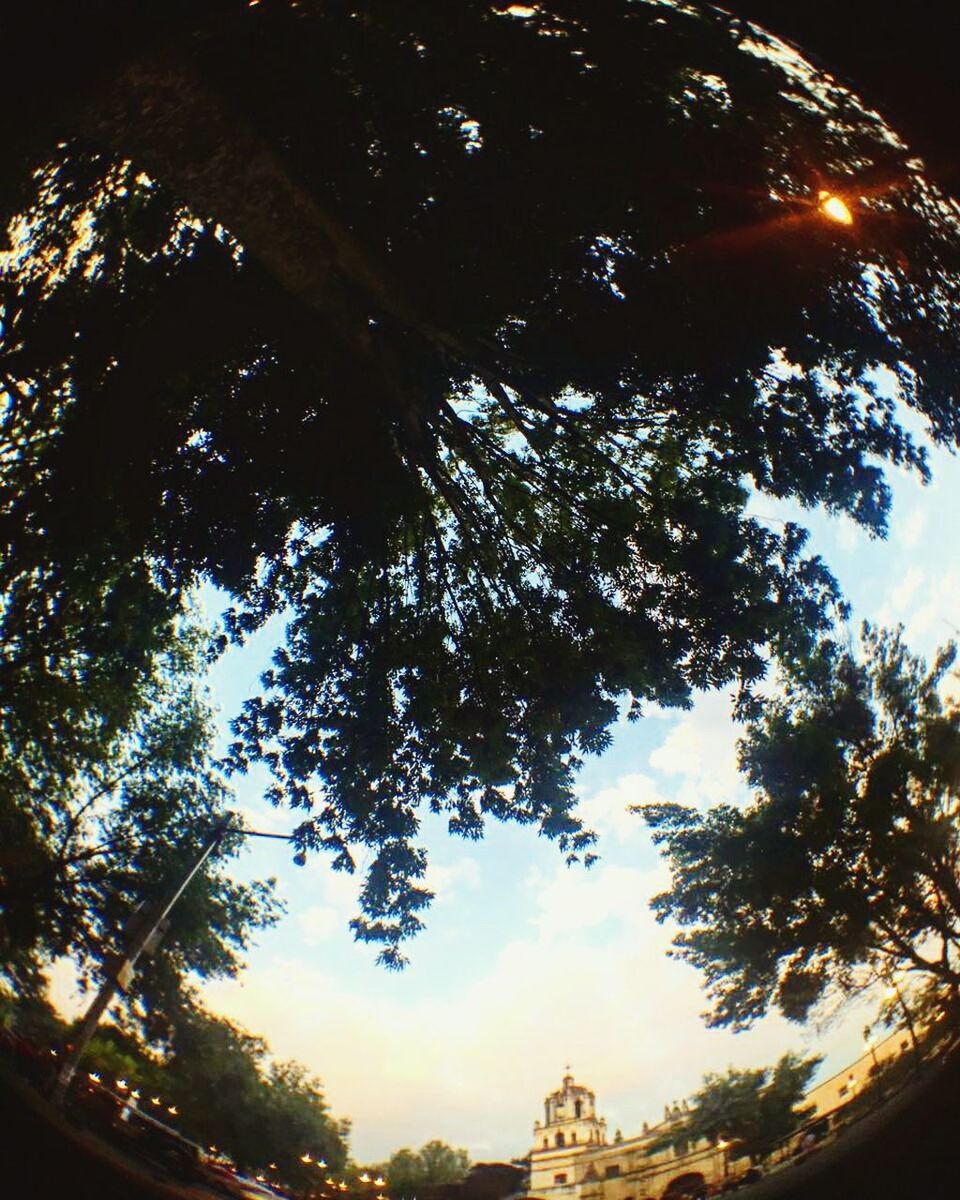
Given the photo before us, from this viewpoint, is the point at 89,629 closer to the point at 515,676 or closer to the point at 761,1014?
the point at 515,676

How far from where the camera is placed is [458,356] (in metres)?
4.87

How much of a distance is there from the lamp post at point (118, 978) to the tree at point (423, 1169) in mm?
1239

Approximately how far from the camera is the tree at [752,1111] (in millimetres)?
1508

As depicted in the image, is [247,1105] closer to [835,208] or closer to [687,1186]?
[687,1186]

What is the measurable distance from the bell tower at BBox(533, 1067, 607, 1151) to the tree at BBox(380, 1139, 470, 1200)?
0.36 meters

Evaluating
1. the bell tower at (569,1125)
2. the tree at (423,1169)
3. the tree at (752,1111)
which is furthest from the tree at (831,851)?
the tree at (423,1169)

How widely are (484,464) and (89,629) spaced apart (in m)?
4.35

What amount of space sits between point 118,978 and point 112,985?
0.47 ft

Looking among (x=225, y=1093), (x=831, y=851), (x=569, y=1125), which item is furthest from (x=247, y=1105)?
(x=831, y=851)

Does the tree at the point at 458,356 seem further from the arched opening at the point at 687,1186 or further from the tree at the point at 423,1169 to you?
the arched opening at the point at 687,1186

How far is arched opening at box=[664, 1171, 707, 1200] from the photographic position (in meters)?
1.46

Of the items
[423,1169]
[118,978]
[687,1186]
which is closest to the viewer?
[687,1186]

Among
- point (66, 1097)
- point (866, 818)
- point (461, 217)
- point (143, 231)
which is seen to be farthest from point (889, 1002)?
point (143, 231)

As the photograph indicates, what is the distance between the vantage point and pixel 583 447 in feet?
17.8
